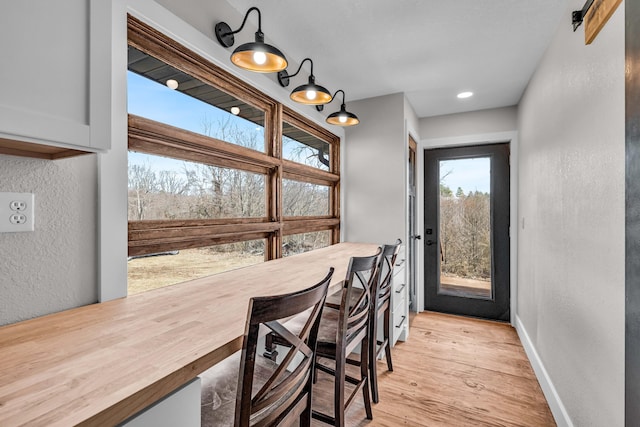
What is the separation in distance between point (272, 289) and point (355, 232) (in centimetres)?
200

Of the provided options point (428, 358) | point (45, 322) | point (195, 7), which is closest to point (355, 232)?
point (428, 358)

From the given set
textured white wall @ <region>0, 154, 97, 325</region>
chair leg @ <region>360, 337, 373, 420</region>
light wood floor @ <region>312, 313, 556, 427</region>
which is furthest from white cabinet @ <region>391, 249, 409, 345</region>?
textured white wall @ <region>0, 154, 97, 325</region>

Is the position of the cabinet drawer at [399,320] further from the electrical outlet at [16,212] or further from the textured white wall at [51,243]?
the electrical outlet at [16,212]

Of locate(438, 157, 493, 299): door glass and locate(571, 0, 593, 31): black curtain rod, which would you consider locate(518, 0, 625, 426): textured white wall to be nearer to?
locate(571, 0, 593, 31): black curtain rod

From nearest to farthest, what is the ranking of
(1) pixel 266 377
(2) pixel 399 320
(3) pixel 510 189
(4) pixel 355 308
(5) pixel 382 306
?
1. (1) pixel 266 377
2. (4) pixel 355 308
3. (5) pixel 382 306
4. (2) pixel 399 320
5. (3) pixel 510 189

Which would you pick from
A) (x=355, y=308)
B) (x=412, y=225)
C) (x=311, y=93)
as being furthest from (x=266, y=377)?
(x=412, y=225)

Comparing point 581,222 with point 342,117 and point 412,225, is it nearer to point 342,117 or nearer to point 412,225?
point 342,117

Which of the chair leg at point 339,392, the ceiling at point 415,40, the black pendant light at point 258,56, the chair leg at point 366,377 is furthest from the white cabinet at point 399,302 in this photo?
the black pendant light at point 258,56

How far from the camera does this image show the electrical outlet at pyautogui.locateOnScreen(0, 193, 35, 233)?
0.92m

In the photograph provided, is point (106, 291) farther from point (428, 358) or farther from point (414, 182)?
point (414, 182)

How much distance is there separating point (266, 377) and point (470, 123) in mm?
3560

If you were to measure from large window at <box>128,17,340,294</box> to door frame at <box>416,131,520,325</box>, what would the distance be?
6.25ft

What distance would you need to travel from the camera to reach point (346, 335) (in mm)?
1509

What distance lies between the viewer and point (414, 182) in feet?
12.3
